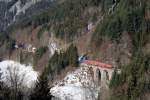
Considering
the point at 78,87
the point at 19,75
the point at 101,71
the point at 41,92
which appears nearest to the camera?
the point at 41,92

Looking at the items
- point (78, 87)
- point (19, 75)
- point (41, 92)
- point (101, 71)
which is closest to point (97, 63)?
point (101, 71)

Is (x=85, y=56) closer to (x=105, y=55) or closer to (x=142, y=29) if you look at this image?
(x=105, y=55)

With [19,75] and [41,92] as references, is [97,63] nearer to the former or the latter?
[19,75]

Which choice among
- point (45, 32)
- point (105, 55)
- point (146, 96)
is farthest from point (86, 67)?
point (45, 32)

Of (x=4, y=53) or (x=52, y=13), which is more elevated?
(x=52, y=13)

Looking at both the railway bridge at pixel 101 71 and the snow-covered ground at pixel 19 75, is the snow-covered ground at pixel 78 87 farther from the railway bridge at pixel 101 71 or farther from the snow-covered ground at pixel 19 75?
the snow-covered ground at pixel 19 75

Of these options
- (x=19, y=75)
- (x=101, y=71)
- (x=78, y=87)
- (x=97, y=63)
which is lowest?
(x=78, y=87)

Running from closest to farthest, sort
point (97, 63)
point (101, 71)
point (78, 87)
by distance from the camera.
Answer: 1. point (78, 87)
2. point (101, 71)
3. point (97, 63)

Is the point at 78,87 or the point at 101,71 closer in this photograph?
the point at 78,87

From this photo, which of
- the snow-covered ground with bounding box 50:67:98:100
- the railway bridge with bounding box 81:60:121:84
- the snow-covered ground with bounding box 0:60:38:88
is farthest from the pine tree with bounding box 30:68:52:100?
the railway bridge with bounding box 81:60:121:84
